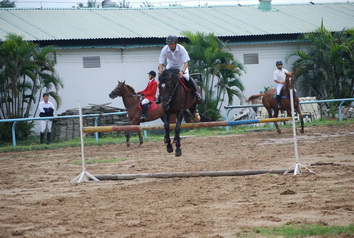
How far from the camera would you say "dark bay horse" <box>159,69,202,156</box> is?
1423 cm

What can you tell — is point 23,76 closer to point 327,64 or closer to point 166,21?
point 166,21

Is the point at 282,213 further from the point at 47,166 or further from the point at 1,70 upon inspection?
the point at 1,70

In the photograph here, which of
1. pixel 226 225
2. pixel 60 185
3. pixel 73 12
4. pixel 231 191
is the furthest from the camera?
pixel 73 12

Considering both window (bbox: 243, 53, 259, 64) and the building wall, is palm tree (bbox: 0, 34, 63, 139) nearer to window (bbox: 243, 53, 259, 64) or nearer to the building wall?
the building wall

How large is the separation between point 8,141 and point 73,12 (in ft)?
36.2

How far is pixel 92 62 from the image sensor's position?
32.0m

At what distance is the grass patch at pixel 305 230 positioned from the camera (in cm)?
713

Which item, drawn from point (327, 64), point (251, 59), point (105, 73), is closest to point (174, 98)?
point (105, 73)

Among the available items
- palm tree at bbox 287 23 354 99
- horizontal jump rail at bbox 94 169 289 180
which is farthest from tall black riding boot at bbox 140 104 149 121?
palm tree at bbox 287 23 354 99

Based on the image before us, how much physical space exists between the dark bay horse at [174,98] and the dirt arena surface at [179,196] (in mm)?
982

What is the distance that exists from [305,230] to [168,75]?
24.6ft

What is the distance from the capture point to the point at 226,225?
793 centimetres

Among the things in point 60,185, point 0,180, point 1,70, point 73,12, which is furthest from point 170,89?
point 73,12

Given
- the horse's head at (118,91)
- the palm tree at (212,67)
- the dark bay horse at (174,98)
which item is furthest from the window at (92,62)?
the dark bay horse at (174,98)
